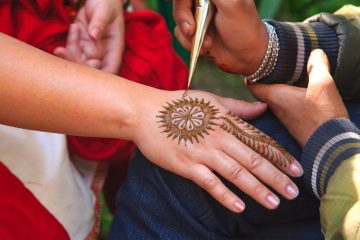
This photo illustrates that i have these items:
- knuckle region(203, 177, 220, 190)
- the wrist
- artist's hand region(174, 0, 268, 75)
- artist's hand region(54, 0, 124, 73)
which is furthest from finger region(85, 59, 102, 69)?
knuckle region(203, 177, 220, 190)

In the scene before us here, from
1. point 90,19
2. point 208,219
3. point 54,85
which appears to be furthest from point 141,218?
point 90,19

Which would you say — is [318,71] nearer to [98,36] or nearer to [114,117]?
[114,117]

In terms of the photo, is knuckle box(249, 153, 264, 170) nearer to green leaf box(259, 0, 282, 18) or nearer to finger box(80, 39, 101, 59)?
finger box(80, 39, 101, 59)

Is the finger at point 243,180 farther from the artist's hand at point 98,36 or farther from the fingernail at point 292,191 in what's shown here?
the artist's hand at point 98,36

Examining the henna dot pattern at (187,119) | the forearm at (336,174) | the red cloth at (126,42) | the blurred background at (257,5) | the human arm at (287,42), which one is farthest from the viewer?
the blurred background at (257,5)

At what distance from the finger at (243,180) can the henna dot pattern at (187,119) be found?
49 millimetres

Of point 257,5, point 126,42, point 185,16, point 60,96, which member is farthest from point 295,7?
point 60,96

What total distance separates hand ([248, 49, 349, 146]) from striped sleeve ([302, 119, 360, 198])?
26 mm

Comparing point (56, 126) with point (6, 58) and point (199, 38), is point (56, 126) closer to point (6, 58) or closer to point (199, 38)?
point (6, 58)

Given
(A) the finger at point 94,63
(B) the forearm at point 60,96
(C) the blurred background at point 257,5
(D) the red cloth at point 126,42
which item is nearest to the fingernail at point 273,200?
(B) the forearm at point 60,96

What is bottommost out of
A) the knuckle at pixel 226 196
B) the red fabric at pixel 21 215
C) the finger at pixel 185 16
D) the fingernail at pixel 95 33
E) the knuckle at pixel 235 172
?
the red fabric at pixel 21 215

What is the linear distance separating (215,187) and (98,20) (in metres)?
0.46

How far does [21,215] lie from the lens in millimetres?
810

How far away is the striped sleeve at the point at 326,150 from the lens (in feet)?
2.38
